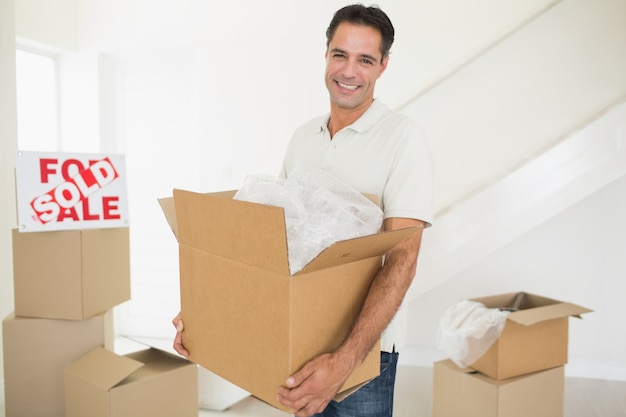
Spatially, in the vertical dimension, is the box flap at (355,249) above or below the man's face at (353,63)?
below

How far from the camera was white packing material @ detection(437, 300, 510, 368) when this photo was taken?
6.57 feet

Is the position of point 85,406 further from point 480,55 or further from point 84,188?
point 480,55

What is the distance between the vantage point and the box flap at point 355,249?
0.73m

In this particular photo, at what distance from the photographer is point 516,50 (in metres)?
2.27

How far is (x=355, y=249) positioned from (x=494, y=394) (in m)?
1.48

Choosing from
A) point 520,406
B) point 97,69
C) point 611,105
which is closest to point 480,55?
point 611,105

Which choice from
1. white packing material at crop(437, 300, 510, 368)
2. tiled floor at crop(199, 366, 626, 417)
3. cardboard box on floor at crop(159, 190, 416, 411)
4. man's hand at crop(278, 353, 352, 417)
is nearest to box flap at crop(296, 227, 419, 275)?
cardboard box on floor at crop(159, 190, 416, 411)

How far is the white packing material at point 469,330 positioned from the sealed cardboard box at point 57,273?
1466mm

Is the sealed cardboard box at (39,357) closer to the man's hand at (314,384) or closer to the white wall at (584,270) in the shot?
the man's hand at (314,384)

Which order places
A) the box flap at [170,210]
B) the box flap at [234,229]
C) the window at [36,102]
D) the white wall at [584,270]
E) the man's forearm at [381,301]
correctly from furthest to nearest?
1. the window at [36,102]
2. the white wall at [584,270]
3. the box flap at [170,210]
4. the man's forearm at [381,301]
5. the box flap at [234,229]

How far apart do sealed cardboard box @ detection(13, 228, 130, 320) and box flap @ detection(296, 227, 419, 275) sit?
136 centimetres

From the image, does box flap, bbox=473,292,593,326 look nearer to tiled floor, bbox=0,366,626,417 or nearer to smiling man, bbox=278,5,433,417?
tiled floor, bbox=0,366,626,417

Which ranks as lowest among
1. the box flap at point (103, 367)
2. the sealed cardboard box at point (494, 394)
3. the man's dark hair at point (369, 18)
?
the sealed cardboard box at point (494, 394)

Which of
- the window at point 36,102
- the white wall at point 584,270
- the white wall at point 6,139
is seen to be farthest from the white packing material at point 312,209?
the window at point 36,102
